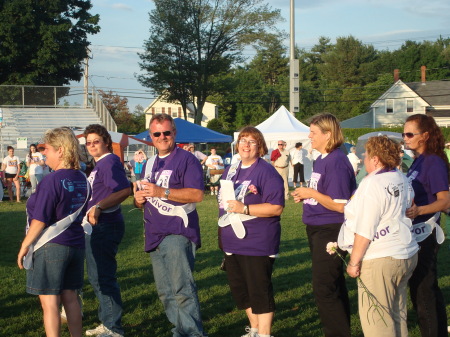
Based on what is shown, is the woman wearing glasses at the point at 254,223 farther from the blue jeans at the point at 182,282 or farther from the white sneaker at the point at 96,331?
the white sneaker at the point at 96,331

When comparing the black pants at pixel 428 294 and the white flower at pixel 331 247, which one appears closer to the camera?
the white flower at pixel 331 247

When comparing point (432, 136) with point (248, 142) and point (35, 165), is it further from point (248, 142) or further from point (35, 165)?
point (35, 165)

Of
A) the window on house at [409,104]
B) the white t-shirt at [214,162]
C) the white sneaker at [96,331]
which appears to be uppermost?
the window on house at [409,104]

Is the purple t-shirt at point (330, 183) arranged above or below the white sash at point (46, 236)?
above

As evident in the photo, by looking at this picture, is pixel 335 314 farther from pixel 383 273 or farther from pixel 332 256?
pixel 383 273

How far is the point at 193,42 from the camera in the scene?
54.9 metres

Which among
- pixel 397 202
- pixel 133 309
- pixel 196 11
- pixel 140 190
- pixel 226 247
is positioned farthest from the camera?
pixel 196 11

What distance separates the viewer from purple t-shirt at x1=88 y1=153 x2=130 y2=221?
5.51 metres

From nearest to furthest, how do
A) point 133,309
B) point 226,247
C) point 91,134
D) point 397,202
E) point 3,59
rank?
point 397,202 < point 226,247 < point 91,134 < point 133,309 < point 3,59

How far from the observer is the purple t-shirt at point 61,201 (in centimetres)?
444

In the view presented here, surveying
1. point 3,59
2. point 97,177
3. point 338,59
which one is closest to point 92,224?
point 97,177

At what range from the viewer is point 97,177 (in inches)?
220

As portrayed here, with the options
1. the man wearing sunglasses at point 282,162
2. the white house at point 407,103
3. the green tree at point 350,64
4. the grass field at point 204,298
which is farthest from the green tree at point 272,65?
the grass field at point 204,298

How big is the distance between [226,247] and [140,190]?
94 cm
